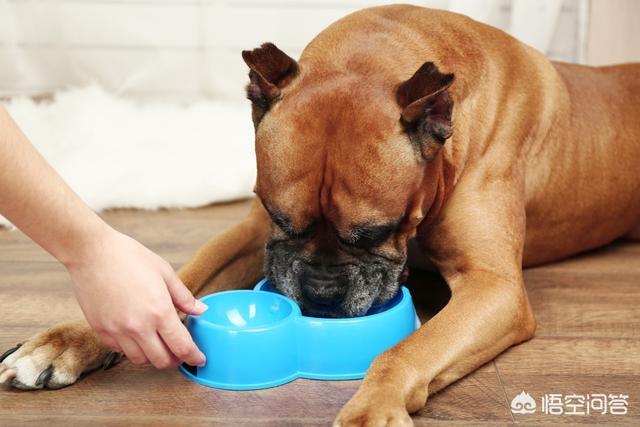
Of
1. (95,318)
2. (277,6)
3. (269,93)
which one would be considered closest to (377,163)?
(269,93)

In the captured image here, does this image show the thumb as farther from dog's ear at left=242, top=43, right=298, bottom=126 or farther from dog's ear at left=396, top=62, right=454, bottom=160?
dog's ear at left=396, top=62, right=454, bottom=160

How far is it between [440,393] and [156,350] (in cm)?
69

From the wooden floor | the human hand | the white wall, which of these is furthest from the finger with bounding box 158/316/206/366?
the white wall

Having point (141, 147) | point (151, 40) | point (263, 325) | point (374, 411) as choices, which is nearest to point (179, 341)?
point (263, 325)

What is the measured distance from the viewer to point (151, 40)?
5484 mm

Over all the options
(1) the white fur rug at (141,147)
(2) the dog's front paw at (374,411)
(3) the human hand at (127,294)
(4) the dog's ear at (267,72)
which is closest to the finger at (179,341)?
(3) the human hand at (127,294)

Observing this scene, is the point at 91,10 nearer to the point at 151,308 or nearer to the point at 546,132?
the point at 546,132

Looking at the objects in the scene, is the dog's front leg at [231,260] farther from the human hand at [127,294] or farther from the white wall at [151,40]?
the white wall at [151,40]

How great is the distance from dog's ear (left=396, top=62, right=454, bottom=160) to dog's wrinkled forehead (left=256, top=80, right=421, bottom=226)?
33 mm

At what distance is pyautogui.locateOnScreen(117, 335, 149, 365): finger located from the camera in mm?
1781

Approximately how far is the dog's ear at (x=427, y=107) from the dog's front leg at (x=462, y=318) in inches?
13.7

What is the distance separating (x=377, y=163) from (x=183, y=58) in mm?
3701

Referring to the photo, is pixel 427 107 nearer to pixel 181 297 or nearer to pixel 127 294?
pixel 181 297

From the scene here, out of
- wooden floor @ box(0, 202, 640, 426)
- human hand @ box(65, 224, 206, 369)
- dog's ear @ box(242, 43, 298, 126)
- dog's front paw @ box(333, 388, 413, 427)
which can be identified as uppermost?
dog's ear @ box(242, 43, 298, 126)
